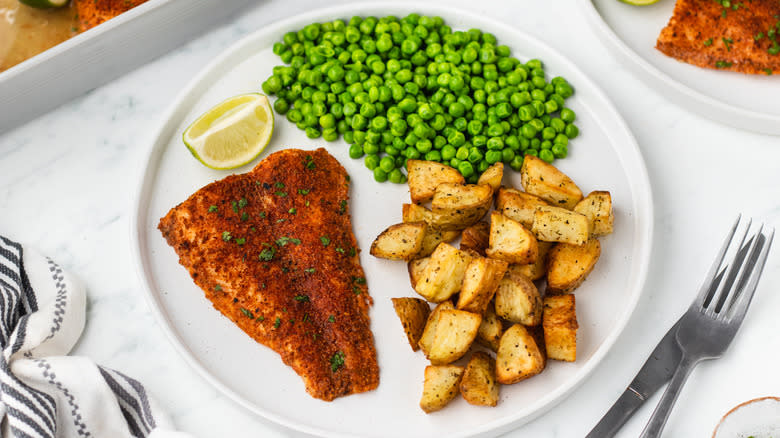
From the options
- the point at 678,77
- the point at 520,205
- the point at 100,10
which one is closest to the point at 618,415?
the point at 520,205

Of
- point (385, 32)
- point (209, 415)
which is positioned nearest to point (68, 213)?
point (209, 415)

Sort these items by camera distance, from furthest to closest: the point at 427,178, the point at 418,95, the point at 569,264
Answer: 1. the point at 418,95
2. the point at 427,178
3. the point at 569,264

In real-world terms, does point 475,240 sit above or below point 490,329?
above

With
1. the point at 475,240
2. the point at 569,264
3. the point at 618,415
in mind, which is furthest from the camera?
the point at 475,240

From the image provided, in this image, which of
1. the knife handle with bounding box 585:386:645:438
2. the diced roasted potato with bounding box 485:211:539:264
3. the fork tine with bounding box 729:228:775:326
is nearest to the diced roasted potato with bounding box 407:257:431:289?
the diced roasted potato with bounding box 485:211:539:264

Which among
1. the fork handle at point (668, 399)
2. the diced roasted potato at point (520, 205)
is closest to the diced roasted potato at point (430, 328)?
the diced roasted potato at point (520, 205)

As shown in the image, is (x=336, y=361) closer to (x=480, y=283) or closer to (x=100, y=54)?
(x=480, y=283)
